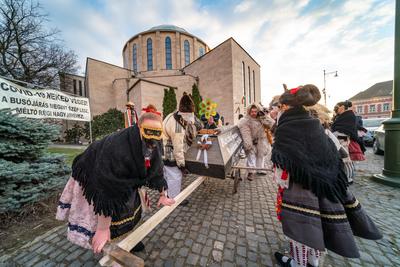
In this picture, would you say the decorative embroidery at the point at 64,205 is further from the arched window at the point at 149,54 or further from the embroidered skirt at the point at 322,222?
the arched window at the point at 149,54

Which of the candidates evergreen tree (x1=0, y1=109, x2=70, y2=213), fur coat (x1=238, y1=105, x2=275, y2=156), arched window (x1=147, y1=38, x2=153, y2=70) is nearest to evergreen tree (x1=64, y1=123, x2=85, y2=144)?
evergreen tree (x1=0, y1=109, x2=70, y2=213)

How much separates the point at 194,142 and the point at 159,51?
1524 inches

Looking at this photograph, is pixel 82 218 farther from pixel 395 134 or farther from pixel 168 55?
pixel 168 55

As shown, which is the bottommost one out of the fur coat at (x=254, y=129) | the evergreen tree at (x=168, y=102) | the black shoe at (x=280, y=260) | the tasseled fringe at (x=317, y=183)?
the black shoe at (x=280, y=260)

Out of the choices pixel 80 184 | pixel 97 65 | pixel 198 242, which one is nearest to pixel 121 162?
pixel 80 184

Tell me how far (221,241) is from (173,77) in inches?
1072

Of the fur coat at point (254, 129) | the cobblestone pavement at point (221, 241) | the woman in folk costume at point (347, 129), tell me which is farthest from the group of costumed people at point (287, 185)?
the woman in folk costume at point (347, 129)

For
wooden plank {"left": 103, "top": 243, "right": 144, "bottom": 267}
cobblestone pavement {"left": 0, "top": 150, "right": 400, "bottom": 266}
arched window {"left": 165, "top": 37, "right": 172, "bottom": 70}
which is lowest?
cobblestone pavement {"left": 0, "top": 150, "right": 400, "bottom": 266}

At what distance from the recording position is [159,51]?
35.5 m

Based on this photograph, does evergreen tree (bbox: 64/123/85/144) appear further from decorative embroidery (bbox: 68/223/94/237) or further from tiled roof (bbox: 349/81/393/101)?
tiled roof (bbox: 349/81/393/101)

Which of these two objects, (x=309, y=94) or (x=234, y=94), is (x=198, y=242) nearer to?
(x=309, y=94)

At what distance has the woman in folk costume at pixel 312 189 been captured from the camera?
1.32 meters

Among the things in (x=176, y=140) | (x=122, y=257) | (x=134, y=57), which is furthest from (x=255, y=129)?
(x=134, y=57)

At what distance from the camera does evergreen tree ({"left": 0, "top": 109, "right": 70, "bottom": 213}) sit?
A: 94.0 inches
